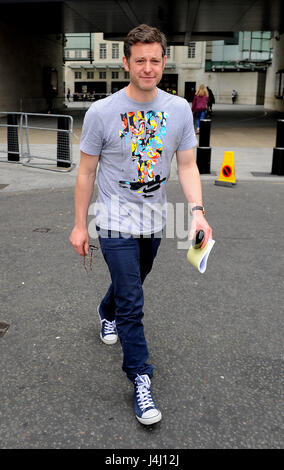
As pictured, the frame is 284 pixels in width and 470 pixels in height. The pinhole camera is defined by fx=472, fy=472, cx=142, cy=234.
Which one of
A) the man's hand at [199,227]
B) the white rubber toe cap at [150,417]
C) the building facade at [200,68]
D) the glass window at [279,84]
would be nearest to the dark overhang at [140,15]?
the glass window at [279,84]

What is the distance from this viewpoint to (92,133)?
2.39 m

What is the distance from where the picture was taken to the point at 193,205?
2.65m

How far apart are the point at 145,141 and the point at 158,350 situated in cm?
147

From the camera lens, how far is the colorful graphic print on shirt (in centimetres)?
240

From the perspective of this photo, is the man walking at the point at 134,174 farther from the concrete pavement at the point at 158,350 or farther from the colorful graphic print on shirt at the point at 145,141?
the concrete pavement at the point at 158,350

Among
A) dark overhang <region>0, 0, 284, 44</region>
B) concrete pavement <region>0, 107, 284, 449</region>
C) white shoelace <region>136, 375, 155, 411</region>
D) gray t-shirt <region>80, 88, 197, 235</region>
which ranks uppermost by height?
dark overhang <region>0, 0, 284, 44</region>

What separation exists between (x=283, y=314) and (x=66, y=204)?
4314 mm

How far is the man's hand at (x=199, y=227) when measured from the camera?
2453mm

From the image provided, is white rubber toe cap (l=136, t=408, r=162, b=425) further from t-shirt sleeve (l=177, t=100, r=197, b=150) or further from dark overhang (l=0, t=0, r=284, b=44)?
dark overhang (l=0, t=0, r=284, b=44)

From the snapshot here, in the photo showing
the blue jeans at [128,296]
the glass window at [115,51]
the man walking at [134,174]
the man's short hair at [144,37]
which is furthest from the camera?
the glass window at [115,51]

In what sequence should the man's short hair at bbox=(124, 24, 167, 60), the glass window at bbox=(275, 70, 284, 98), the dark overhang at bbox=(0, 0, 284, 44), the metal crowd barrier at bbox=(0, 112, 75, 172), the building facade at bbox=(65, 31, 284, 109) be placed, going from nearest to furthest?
the man's short hair at bbox=(124, 24, 167, 60) < the metal crowd barrier at bbox=(0, 112, 75, 172) < the dark overhang at bbox=(0, 0, 284, 44) < the glass window at bbox=(275, 70, 284, 98) < the building facade at bbox=(65, 31, 284, 109)

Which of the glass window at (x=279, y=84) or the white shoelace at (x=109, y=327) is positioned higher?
the glass window at (x=279, y=84)

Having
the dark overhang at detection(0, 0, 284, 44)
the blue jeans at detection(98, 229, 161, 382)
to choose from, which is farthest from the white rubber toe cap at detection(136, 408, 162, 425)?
the dark overhang at detection(0, 0, 284, 44)
